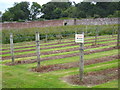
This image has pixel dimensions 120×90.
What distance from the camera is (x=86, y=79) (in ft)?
24.4

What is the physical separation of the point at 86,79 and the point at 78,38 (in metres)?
1.57

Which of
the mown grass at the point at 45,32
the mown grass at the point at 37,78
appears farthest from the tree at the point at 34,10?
the mown grass at the point at 37,78

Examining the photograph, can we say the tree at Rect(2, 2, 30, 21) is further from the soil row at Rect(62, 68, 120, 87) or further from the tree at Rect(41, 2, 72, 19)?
the soil row at Rect(62, 68, 120, 87)

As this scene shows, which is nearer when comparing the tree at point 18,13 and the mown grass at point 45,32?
the mown grass at point 45,32

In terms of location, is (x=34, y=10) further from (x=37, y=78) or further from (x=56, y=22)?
(x=37, y=78)

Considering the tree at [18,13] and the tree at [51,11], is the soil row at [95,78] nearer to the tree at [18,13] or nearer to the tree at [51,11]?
the tree at [18,13]

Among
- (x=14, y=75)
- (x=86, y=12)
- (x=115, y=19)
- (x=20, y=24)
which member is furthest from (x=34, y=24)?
(x=14, y=75)

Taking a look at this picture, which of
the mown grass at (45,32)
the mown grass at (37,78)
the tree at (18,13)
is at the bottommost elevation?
the mown grass at (37,78)

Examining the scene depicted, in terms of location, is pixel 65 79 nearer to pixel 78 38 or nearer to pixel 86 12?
pixel 78 38

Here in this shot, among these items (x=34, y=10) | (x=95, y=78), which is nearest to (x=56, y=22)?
(x=34, y=10)

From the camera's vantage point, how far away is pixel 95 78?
24.7ft

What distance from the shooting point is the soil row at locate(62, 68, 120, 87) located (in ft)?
23.1

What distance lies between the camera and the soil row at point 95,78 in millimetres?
7048

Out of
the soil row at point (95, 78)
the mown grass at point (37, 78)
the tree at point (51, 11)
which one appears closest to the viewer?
the mown grass at point (37, 78)
